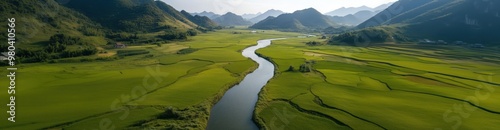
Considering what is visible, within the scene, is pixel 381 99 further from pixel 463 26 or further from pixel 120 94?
pixel 463 26

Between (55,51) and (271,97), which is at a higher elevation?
(55,51)

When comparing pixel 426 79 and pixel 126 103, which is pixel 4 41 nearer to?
pixel 126 103

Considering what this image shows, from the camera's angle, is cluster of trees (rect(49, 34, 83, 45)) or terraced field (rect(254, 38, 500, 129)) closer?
terraced field (rect(254, 38, 500, 129))

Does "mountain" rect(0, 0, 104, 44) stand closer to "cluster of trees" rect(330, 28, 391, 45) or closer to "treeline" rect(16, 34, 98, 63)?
"treeline" rect(16, 34, 98, 63)

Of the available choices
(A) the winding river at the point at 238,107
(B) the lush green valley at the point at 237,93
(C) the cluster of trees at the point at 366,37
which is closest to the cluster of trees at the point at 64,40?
(B) the lush green valley at the point at 237,93

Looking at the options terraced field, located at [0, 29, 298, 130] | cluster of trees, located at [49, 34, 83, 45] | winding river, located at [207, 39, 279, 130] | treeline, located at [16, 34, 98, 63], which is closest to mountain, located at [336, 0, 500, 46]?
winding river, located at [207, 39, 279, 130]

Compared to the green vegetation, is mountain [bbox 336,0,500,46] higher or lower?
higher

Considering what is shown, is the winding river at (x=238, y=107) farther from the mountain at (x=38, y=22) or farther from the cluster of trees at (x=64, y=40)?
the mountain at (x=38, y=22)

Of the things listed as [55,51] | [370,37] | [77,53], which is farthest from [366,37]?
[55,51]
